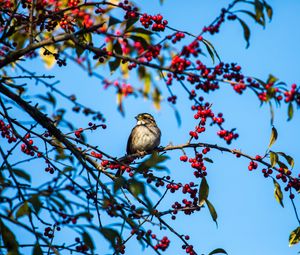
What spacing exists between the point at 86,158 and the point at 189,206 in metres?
0.94

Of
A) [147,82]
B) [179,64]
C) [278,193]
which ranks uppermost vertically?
[147,82]

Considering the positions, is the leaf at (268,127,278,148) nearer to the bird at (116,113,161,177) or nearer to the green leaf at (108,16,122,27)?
the green leaf at (108,16,122,27)

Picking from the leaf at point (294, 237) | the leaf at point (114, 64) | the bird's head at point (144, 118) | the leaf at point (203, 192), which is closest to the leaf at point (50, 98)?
the leaf at point (114, 64)

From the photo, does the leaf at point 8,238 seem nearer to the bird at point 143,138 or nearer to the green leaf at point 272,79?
the green leaf at point 272,79

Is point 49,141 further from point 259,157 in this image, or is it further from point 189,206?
point 259,157

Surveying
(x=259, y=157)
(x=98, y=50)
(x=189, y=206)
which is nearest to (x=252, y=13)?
(x=98, y=50)

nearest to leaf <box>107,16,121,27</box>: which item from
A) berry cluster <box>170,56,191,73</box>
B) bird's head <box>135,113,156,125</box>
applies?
berry cluster <box>170,56,191,73</box>

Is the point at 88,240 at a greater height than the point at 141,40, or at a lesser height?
lesser

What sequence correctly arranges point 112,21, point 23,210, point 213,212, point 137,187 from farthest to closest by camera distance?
point 213,212, point 112,21, point 23,210, point 137,187

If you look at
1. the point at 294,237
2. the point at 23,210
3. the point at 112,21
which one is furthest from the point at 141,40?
the point at 294,237

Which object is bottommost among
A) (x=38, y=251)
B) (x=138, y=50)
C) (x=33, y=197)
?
(x=38, y=251)

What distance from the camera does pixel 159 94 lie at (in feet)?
15.0

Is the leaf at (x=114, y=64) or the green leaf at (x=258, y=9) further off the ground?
the green leaf at (x=258, y=9)

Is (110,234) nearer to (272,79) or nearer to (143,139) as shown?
(272,79)
